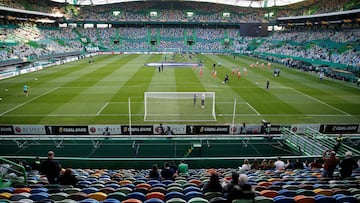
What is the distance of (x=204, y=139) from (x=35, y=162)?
347 inches

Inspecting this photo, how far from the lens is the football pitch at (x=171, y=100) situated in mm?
21078

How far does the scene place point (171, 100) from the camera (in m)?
26.3

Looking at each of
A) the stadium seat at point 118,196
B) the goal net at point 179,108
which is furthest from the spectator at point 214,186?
the goal net at point 179,108

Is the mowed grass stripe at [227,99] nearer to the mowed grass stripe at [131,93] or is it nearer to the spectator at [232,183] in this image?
the mowed grass stripe at [131,93]

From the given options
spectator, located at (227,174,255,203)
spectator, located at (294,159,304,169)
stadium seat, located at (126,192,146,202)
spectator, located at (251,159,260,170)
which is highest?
spectator, located at (227,174,255,203)

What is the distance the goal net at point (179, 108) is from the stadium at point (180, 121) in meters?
0.10

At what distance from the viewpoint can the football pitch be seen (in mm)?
21078

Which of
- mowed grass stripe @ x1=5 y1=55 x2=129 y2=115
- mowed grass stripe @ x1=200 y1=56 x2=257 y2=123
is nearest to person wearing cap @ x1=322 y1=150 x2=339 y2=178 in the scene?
mowed grass stripe @ x1=200 y1=56 x2=257 y2=123

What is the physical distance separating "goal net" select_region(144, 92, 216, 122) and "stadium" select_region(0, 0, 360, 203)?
0.33ft

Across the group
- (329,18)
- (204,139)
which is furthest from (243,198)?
(329,18)

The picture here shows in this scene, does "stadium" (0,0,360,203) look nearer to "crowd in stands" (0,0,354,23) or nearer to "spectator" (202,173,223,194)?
"spectator" (202,173,223,194)

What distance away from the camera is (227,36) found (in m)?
91.1

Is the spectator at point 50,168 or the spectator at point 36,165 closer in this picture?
the spectator at point 50,168

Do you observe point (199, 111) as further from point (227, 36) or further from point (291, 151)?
point (227, 36)
